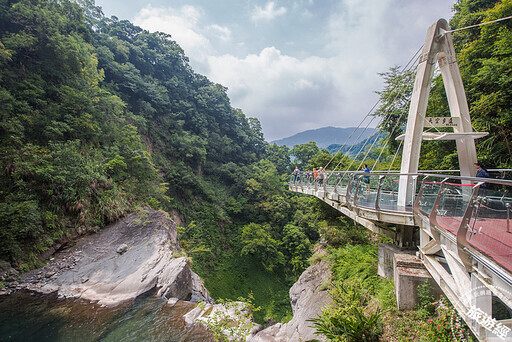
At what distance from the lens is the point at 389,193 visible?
5414mm

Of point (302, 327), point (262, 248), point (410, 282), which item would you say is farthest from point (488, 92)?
point (262, 248)

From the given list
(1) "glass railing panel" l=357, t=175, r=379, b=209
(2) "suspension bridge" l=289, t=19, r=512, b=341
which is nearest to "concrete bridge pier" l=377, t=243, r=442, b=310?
(2) "suspension bridge" l=289, t=19, r=512, b=341

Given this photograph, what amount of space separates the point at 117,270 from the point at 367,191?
9107mm

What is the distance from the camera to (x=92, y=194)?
9.60 metres

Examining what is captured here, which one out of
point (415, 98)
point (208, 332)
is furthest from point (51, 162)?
point (415, 98)

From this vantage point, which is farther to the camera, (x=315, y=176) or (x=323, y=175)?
(x=315, y=176)

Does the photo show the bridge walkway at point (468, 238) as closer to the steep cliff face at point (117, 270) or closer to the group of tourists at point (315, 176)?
the group of tourists at point (315, 176)

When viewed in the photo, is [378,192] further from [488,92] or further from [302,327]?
[488,92]

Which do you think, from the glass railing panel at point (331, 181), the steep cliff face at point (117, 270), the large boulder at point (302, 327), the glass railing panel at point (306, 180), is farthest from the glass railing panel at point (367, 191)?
the steep cliff face at point (117, 270)

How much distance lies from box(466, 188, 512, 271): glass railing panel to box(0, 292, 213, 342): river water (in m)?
6.13

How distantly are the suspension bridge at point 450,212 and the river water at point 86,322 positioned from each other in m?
5.59

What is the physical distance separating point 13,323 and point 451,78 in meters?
14.5

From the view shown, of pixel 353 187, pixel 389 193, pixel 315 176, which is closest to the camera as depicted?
pixel 389 193

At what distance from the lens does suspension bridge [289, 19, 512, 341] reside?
233 cm
